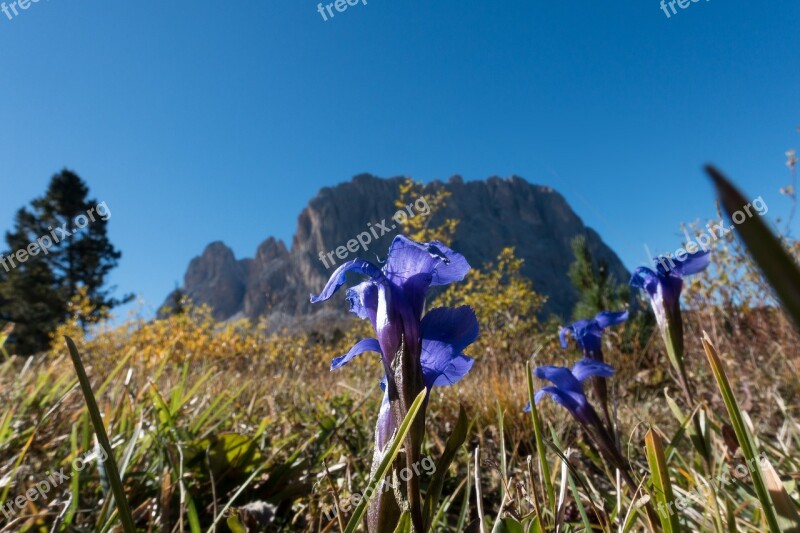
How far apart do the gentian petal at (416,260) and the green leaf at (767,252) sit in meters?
0.69

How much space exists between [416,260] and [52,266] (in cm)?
3295

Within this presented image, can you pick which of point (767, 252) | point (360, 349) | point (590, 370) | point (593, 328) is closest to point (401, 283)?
point (360, 349)

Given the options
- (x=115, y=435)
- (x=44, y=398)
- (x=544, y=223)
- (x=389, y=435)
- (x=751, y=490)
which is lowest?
(x=751, y=490)

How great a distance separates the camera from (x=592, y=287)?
11.6 metres

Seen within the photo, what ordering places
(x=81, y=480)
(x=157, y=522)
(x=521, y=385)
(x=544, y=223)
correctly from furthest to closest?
(x=544, y=223)
(x=521, y=385)
(x=81, y=480)
(x=157, y=522)

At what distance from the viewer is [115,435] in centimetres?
186

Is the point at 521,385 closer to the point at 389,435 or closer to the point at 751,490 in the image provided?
the point at 751,490

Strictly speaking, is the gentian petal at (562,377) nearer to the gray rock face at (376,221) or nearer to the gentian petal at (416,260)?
the gentian petal at (416,260)

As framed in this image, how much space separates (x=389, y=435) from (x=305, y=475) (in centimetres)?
115

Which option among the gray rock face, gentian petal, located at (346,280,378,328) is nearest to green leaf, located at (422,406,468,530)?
gentian petal, located at (346,280,378,328)

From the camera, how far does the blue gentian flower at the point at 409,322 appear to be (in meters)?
0.82

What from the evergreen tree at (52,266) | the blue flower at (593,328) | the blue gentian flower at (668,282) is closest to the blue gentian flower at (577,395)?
the blue flower at (593,328)

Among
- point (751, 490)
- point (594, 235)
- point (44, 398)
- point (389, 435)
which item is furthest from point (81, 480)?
point (594, 235)

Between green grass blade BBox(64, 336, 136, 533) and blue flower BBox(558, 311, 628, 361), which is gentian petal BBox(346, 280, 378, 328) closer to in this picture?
green grass blade BBox(64, 336, 136, 533)
